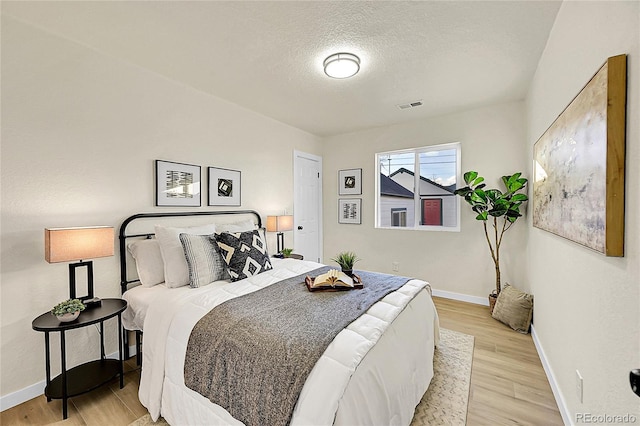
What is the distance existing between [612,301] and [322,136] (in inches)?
175

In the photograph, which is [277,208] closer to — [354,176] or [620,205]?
[354,176]

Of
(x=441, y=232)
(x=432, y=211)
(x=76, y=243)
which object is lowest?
(x=441, y=232)

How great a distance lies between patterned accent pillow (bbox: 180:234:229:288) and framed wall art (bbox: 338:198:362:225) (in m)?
2.81

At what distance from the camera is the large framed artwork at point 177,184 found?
8.79ft

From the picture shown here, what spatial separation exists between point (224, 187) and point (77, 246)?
1.64 meters

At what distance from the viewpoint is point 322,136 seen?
16.5ft

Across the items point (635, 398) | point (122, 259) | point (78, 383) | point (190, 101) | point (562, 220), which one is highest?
point (190, 101)

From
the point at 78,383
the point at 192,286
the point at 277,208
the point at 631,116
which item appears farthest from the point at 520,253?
the point at 78,383

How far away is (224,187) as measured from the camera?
3.32 meters

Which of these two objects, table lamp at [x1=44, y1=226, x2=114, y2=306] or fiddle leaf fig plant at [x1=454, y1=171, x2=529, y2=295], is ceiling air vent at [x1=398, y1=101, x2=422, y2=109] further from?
table lamp at [x1=44, y1=226, x2=114, y2=306]

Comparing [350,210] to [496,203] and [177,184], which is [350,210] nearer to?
[496,203]

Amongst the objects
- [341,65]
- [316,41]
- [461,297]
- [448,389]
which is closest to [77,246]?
[316,41]

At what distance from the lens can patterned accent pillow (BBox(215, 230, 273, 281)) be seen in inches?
93.8

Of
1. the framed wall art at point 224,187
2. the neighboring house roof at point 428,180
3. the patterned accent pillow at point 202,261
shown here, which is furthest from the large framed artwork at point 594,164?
the framed wall art at point 224,187
